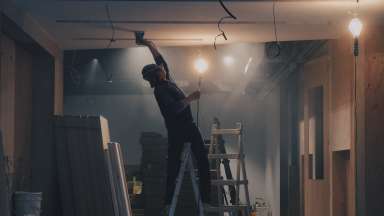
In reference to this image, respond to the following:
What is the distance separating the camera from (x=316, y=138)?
30.3ft

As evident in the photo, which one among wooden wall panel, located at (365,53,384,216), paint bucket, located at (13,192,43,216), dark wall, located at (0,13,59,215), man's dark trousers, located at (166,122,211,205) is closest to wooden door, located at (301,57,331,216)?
wooden wall panel, located at (365,53,384,216)

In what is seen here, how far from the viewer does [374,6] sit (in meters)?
6.27

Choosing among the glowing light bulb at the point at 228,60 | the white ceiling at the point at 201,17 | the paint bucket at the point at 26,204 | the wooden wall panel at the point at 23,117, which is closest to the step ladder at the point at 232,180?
the white ceiling at the point at 201,17

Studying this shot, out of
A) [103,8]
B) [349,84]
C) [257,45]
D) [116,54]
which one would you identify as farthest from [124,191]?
[116,54]

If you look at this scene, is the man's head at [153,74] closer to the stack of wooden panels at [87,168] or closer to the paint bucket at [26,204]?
the stack of wooden panels at [87,168]

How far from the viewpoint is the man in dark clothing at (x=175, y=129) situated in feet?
20.7

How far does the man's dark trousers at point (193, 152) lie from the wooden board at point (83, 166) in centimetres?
59

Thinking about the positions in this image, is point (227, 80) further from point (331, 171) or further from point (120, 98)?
point (331, 171)

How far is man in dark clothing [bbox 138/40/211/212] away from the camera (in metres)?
6.31

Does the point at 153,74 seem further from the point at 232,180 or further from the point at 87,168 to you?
the point at 232,180

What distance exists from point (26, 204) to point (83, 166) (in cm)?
85

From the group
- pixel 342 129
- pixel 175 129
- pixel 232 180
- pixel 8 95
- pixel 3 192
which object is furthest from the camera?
pixel 342 129

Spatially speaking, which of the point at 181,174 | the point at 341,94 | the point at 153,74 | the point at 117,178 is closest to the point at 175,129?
the point at 181,174

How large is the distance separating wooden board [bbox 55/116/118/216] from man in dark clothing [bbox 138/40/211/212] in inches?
25.5
